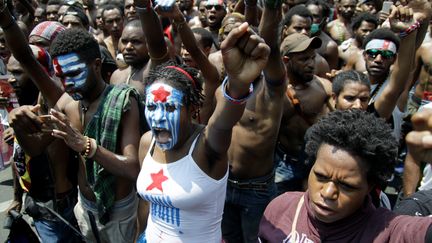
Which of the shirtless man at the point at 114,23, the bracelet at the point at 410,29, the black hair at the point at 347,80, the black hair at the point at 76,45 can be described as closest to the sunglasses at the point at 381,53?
the black hair at the point at 347,80

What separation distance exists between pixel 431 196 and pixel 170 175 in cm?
122

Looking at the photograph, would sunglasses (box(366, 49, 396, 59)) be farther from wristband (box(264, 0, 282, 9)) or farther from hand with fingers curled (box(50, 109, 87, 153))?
hand with fingers curled (box(50, 109, 87, 153))

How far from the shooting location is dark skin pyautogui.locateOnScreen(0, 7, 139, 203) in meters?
2.64

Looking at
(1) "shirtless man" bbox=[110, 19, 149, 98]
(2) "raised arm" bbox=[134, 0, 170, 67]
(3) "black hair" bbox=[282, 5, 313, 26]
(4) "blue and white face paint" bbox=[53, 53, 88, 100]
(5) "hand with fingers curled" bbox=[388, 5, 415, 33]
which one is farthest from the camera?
(3) "black hair" bbox=[282, 5, 313, 26]

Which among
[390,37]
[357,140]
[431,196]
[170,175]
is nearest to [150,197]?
[170,175]

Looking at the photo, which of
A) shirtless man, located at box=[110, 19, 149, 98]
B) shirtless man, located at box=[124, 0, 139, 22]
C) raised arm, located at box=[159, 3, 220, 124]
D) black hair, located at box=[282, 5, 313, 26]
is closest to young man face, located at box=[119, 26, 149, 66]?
shirtless man, located at box=[110, 19, 149, 98]

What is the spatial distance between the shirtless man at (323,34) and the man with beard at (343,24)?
0.41 m

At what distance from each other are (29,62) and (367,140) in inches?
101

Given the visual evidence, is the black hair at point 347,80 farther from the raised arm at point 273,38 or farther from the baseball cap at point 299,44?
the raised arm at point 273,38

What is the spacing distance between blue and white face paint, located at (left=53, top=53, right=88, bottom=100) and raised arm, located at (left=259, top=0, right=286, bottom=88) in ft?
3.90

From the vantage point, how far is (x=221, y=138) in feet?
7.04

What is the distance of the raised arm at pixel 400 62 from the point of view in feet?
9.70

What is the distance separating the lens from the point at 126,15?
289 inches

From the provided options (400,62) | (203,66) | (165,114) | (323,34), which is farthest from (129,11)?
(165,114)
